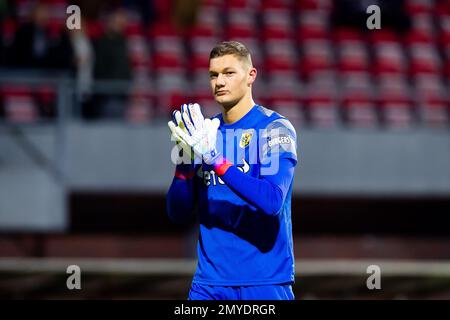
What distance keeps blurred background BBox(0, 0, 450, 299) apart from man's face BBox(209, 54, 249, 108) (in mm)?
5603

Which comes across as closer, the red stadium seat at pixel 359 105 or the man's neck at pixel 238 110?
the man's neck at pixel 238 110

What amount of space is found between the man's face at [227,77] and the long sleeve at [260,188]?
401 millimetres

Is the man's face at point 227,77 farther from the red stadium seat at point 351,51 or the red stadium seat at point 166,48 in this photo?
the red stadium seat at point 351,51

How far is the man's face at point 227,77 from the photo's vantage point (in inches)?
198

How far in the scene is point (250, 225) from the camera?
5039mm

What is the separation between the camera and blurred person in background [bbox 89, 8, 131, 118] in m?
12.1

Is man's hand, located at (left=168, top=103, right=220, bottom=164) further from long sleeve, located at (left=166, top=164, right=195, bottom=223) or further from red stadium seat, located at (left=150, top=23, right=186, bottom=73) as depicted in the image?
red stadium seat, located at (left=150, top=23, right=186, bottom=73)

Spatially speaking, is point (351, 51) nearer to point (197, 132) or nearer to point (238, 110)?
point (238, 110)

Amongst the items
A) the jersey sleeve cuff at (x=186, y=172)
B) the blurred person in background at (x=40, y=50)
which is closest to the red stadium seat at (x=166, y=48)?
the blurred person in background at (x=40, y=50)

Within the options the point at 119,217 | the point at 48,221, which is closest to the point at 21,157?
the point at 48,221

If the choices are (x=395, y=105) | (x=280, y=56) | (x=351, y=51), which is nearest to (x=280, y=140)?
(x=395, y=105)

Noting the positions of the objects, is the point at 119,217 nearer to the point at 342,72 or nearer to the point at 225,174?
the point at 342,72

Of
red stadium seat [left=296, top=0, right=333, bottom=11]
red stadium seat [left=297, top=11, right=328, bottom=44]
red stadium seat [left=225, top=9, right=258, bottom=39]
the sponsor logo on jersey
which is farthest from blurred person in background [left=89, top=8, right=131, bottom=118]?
the sponsor logo on jersey

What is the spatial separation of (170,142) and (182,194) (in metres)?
6.91
